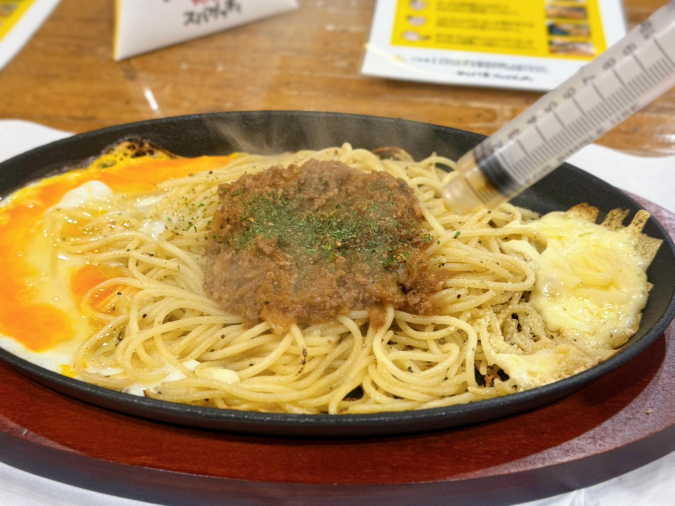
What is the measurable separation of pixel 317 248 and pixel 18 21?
16.0 ft

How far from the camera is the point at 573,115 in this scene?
1.54 meters

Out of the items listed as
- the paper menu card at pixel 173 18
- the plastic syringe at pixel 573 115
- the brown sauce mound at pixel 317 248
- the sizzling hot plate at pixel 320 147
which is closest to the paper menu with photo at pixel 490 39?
the paper menu card at pixel 173 18

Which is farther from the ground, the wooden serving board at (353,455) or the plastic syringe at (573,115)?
the plastic syringe at (573,115)

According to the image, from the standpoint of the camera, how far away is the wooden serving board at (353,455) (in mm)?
1898

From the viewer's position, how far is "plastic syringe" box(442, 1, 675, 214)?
4.71 feet

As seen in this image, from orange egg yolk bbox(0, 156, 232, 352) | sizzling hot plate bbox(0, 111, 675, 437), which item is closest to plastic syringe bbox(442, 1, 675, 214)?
sizzling hot plate bbox(0, 111, 675, 437)

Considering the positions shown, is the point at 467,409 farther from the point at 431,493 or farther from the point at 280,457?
the point at 280,457

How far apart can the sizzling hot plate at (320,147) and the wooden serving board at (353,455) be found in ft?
0.23

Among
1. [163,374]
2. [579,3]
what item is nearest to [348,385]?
[163,374]

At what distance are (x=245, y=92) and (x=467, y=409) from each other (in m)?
3.68

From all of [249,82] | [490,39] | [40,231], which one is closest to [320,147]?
[40,231]

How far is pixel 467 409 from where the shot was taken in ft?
5.99

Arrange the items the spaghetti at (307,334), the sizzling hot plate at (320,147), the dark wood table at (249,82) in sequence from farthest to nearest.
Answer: the dark wood table at (249,82)
the spaghetti at (307,334)
the sizzling hot plate at (320,147)

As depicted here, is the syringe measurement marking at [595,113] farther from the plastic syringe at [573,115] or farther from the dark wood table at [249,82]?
the dark wood table at [249,82]
